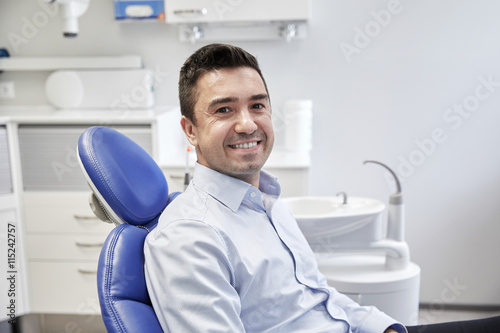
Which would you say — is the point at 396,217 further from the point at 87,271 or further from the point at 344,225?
the point at 87,271

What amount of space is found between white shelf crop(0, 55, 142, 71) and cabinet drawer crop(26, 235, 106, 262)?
0.89 meters

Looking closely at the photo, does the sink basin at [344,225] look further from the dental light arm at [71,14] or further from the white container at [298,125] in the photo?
the dental light arm at [71,14]

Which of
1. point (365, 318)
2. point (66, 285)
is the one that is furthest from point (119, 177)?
point (66, 285)

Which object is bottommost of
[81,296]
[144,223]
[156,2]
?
[81,296]

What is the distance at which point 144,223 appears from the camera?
1.10 meters

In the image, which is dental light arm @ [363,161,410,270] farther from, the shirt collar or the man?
the shirt collar

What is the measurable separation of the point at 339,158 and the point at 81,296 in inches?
57.8

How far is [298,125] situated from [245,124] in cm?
132

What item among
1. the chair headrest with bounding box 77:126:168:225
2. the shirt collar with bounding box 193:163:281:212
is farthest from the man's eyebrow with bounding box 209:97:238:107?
the chair headrest with bounding box 77:126:168:225

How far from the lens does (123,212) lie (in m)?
1.03

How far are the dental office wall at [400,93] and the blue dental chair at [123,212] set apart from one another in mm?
1394

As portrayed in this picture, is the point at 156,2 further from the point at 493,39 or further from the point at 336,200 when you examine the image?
the point at 493,39

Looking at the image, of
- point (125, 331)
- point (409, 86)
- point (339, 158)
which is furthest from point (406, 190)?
point (125, 331)

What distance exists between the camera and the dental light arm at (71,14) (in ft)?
7.34
